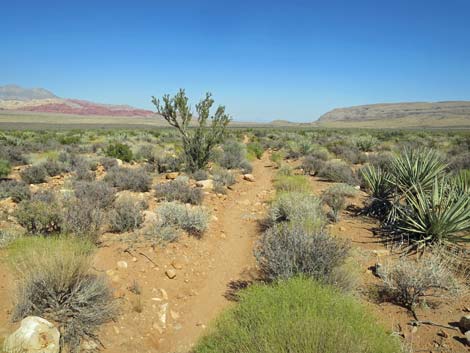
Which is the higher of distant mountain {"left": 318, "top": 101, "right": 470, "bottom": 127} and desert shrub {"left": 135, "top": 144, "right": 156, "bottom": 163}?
distant mountain {"left": 318, "top": 101, "right": 470, "bottom": 127}

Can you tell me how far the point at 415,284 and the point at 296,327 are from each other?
2360 mm

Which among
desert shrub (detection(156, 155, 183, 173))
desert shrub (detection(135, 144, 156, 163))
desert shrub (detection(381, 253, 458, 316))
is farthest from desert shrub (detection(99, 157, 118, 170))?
desert shrub (detection(381, 253, 458, 316))

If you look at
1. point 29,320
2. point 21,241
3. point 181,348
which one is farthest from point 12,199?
point 181,348

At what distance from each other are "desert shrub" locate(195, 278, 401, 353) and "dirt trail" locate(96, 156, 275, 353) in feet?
4.09

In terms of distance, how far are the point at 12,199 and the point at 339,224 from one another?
26.9 ft

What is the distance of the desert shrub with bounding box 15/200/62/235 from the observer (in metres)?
4.91

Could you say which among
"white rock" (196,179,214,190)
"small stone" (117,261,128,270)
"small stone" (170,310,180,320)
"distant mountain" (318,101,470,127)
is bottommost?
"small stone" (170,310,180,320)

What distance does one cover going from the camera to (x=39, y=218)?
4.91m

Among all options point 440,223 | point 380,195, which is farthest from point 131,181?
point 440,223

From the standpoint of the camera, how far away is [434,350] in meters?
2.85

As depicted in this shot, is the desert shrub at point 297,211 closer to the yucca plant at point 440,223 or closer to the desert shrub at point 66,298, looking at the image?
the yucca plant at point 440,223

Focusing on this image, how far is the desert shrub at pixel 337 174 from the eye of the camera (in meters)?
10.1

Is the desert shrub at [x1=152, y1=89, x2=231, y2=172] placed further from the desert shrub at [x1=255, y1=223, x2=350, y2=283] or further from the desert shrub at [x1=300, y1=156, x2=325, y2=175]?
the desert shrub at [x1=255, y1=223, x2=350, y2=283]

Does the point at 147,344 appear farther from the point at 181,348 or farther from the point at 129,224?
the point at 129,224
